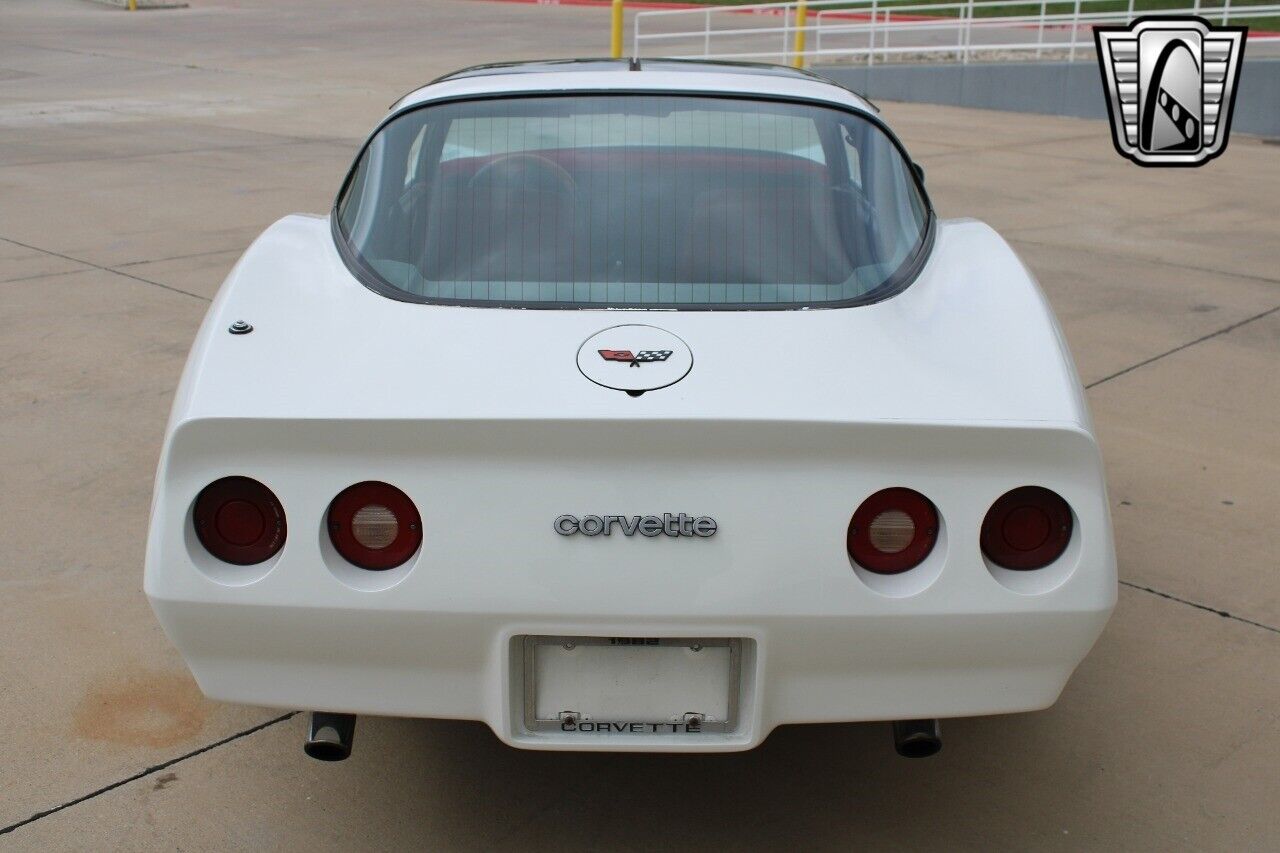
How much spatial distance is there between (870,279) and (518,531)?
1026 mm

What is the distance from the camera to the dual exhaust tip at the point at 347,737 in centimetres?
246

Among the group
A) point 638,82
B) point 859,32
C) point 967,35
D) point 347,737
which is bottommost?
point 859,32

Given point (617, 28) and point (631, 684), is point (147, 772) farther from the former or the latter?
point (617, 28)

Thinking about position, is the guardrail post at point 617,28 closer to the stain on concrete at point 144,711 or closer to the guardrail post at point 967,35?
the guardrail post at point 967,35

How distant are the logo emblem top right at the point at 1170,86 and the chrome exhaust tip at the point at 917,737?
10.4 meters

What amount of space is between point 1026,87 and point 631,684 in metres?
14.9

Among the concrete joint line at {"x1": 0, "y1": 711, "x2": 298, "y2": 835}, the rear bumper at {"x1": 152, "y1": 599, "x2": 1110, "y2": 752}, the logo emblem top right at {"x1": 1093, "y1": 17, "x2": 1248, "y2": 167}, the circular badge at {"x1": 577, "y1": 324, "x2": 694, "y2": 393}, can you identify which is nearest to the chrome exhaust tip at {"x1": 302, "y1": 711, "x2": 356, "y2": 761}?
the rear bumper at {"x1": 152, "y1": 599, "x2": 1110, "y2": 752}

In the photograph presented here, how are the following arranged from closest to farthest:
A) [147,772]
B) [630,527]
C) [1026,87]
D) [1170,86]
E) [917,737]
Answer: [630,527]
[917,737]
[147,772]
[1170,86]
[1026,87]

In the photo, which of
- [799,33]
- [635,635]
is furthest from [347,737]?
[799,33]

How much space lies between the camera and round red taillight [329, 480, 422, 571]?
7.34 feet

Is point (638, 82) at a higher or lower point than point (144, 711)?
higher

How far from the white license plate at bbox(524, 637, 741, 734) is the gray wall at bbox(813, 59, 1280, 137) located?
13438mm

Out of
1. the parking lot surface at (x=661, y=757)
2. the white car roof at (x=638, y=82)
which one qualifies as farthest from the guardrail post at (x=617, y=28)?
the white car roof at (x=638, y=82)

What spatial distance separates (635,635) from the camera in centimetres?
220
